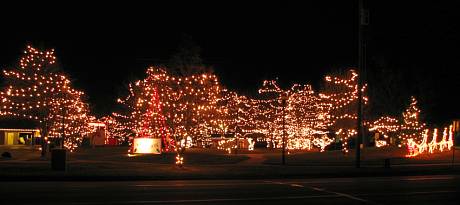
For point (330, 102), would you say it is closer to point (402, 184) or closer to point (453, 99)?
point (453, 99)

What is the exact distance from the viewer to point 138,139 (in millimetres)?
40594

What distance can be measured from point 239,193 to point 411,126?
4038cm

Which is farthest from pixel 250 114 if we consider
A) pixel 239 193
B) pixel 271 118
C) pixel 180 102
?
pixel 239 193

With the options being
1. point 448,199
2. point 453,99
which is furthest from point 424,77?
point 448,199

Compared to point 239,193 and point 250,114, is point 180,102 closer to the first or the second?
point 250,114

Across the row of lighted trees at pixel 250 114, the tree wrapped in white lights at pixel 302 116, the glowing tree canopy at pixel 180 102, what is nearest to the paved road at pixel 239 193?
the row of lighted trees at pixel 250 114

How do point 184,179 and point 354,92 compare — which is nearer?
point 184,179

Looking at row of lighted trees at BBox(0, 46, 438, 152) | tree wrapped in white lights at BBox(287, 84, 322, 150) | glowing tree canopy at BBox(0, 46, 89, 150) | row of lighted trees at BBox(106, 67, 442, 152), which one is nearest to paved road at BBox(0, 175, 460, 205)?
row of lighted trees at BBox(106, 67, 442, 152)

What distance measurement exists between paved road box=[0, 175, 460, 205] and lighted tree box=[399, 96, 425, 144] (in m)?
Result: 33.9

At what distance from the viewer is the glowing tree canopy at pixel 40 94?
47469mm

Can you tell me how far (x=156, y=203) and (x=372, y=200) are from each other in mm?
5609

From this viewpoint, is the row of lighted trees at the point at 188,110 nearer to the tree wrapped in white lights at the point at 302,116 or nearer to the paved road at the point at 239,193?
the tree wrapped in white lights at the point at 302,116

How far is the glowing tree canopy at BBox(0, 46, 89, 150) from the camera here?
156ft

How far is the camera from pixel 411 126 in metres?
55.7
